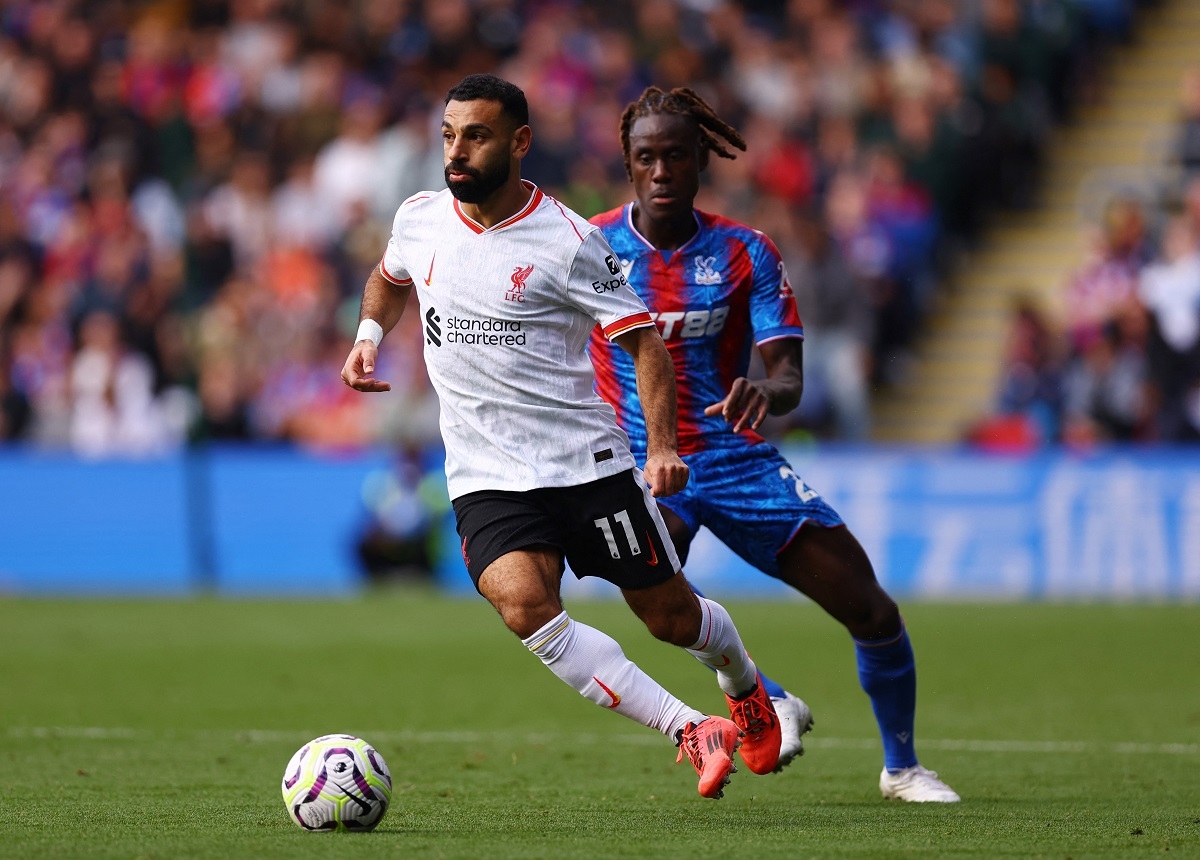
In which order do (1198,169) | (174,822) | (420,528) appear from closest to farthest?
(174,822) → (420,528) → (1198,169)

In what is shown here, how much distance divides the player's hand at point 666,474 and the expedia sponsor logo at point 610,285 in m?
0.59

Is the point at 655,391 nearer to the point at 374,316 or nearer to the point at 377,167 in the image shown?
the point at 374,316

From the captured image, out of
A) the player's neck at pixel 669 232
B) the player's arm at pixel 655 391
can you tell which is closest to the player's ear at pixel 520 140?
the player's arm at pixel 655 391

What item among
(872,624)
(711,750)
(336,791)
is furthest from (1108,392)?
(336,791)

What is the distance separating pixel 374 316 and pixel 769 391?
1.43m

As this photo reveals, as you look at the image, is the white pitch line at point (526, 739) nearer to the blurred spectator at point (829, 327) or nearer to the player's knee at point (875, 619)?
the player's knee at point (875, 619)

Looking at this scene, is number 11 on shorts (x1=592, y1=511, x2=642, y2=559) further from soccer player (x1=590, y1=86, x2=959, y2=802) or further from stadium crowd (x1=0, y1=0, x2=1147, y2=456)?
stadium crowd (x1=0, y1=0, x2=1147, y2=456)

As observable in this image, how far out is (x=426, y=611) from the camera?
1570cm

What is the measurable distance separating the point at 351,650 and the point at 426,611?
9.82 feet

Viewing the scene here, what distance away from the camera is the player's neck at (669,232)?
23.9ft

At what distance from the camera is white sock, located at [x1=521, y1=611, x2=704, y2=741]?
606cm

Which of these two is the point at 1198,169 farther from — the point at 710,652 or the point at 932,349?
the point at 710,652

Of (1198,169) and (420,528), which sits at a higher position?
(1198,169)

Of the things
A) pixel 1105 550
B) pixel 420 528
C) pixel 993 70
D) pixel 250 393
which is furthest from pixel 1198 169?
pixel 250 393
